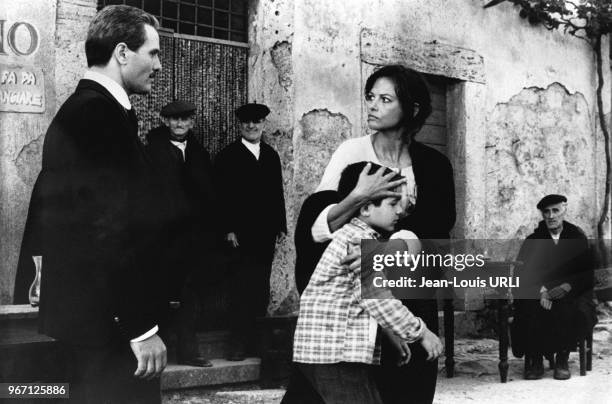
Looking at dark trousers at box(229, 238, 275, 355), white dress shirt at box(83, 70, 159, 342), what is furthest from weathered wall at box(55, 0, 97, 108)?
white dress shirt at box(83, 70, 159, 342)

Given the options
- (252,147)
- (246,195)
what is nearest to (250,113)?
(252,147)

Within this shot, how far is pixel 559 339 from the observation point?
527 centimetres

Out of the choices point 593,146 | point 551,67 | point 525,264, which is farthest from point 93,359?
point 593,146

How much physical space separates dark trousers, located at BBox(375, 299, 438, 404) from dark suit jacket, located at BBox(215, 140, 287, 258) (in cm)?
249

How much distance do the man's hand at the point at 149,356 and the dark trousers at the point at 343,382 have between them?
52 centimetres

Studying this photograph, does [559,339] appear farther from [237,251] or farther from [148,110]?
[148,110]

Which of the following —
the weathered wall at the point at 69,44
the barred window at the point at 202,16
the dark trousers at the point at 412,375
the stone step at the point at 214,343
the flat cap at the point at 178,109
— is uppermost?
the barred window at the point at 202,16

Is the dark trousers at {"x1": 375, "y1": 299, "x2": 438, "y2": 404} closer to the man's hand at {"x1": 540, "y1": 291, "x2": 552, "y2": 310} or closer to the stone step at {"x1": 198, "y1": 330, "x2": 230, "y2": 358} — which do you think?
the stone step at {"x1": 198, "y1": 330, "x2": 230, "y2": 358}

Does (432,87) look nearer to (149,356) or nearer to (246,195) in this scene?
(246,195)

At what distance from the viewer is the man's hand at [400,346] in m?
2.34

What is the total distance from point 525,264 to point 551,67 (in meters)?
2.85

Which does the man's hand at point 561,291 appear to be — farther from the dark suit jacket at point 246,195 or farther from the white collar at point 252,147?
the white collar at point 252,147

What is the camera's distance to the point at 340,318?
2.22 m

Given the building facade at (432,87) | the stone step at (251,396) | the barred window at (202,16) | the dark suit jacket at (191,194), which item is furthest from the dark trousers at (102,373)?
the barred window at (202,16)
